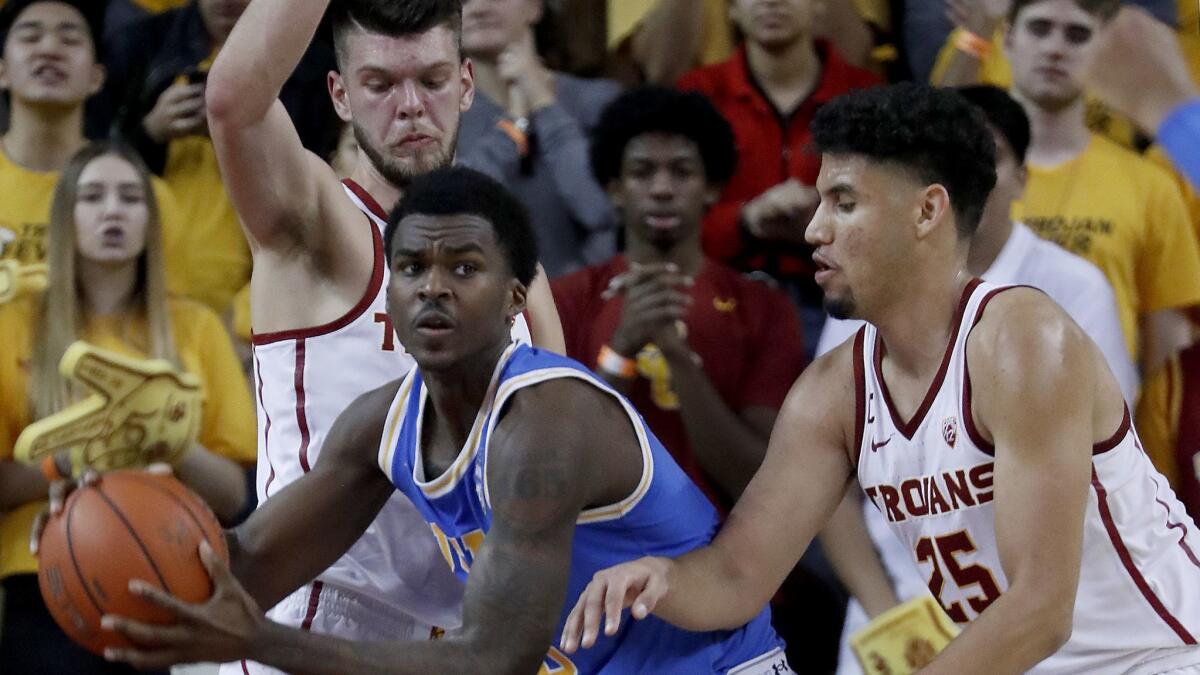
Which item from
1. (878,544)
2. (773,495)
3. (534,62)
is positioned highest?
(534,62)

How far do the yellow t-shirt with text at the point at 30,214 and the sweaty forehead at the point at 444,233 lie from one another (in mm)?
2264

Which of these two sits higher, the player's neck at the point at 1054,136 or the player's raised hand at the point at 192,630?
the player's neck at the point at 1054,136

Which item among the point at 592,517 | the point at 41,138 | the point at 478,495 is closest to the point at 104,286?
the point at 41,138

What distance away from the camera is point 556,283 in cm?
524

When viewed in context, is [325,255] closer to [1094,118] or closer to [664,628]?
[664,628]

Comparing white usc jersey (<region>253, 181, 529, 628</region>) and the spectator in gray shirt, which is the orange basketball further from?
the spectator in gray shirt

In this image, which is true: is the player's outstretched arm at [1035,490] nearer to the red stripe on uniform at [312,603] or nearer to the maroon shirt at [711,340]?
the red stripe on uniform at [312,603]

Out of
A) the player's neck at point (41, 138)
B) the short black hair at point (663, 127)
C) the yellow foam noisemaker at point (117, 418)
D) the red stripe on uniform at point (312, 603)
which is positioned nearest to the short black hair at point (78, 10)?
the player's neck at point (41, 138)

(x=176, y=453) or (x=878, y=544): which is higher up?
(x=176, y=453)

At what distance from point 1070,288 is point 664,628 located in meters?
1.83

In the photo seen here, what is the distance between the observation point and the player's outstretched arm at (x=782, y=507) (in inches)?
143

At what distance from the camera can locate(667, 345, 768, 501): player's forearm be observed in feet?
16.0

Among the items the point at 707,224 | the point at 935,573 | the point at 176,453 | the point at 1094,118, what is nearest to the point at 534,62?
the point at 707,224

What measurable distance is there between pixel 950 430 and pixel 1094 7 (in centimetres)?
249
